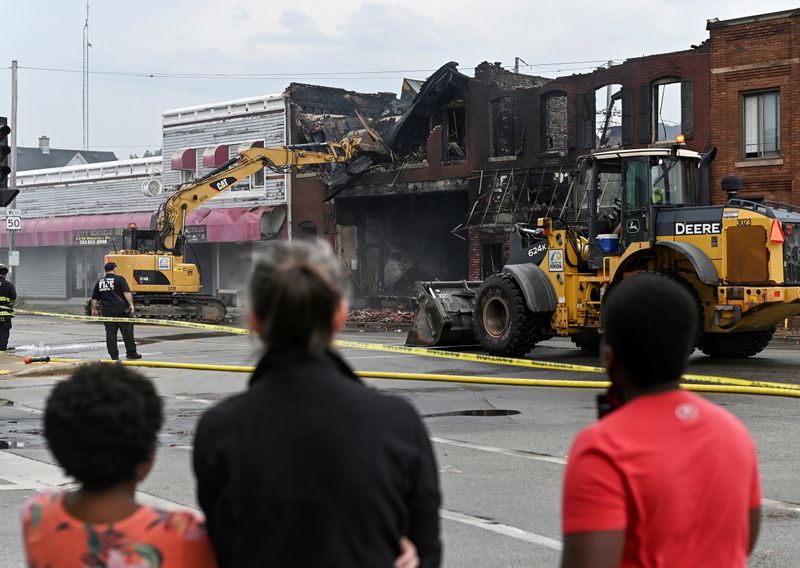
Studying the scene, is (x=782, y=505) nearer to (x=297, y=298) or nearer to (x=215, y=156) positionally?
(x=297, y=298)

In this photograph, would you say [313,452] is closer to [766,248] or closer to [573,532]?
[573,532]

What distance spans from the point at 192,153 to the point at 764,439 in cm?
4155

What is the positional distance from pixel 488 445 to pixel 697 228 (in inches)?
310

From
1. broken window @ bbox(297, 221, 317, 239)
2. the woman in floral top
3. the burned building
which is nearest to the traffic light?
the woman in floral top

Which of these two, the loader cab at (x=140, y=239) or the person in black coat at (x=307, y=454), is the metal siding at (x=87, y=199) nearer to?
the loader cab at (x=140, y=239)

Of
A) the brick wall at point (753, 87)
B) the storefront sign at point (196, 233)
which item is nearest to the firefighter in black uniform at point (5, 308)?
the brick wall at point (753, 87)

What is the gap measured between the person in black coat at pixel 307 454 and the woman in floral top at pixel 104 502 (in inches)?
4.2

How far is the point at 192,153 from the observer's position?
49.8 metres

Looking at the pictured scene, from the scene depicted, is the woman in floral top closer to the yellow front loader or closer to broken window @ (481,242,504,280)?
the yellow front loader

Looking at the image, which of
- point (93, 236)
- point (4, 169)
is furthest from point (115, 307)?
point (93, 236)

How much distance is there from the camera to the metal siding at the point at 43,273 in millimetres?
58062

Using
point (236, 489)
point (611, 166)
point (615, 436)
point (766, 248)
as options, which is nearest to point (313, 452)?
point (236, 489)

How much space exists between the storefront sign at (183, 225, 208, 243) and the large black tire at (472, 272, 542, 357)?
29197mm

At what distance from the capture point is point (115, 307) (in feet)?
66.7
